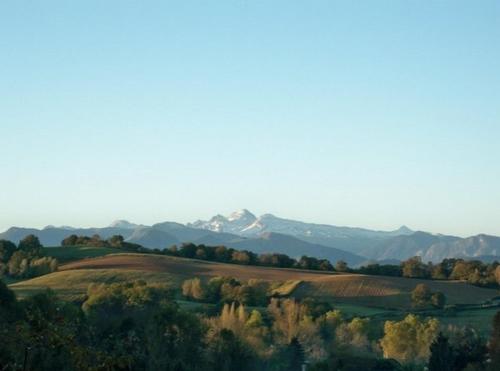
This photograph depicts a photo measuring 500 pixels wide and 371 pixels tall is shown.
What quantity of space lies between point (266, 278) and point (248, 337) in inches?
2331

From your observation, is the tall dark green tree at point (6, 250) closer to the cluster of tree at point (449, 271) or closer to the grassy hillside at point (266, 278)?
the grassy hillside at point (266, 278)

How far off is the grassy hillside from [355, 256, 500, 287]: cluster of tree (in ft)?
22.2

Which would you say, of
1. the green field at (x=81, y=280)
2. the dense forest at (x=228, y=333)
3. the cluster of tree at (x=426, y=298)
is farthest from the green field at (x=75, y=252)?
the cluster of tree at (x=426, y=298)

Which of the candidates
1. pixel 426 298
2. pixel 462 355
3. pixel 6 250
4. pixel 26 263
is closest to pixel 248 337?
pixel 462 355

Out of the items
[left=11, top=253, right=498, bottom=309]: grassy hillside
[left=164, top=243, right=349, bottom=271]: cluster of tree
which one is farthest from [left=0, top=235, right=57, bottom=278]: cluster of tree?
[left=164, top=243, right=349, bottom=271]: cluster of tree

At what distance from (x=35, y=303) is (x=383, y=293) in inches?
3139

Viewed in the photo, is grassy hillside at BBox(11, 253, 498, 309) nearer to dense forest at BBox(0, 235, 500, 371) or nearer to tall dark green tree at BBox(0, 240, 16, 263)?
dense forest at BBox(0, 235, 500, 371)

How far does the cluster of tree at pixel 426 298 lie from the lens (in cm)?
12746

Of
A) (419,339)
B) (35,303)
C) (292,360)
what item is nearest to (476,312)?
(419,339)

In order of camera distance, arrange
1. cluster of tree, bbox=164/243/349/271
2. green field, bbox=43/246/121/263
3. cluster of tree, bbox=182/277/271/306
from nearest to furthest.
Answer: cluster of tree, bbox=182/277/271/306 < green field, bbox=43/246/121/263 < cluster of tree, bbox=164/243/349/271

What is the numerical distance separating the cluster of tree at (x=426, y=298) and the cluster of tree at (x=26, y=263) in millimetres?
63949

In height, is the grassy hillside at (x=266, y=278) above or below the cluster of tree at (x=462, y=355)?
above

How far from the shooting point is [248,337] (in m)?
87.1

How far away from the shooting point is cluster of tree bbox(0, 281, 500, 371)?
64.8 metres
